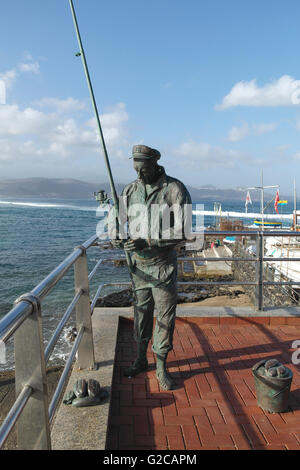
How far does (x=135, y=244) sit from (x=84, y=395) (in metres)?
1.18

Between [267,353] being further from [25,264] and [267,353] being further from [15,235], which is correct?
[15,235]

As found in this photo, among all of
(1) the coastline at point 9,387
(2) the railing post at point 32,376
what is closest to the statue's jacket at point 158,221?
(2) the railing post at point 32,376

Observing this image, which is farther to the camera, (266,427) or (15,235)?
(15,235)

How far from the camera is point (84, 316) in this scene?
3.24m

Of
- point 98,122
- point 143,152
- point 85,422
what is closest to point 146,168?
point 143,152

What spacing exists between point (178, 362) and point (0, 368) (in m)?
6.97

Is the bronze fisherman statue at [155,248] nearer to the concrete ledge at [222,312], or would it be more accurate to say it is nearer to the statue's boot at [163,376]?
the statue's boot at [163,376]

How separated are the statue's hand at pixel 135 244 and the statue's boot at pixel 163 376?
40.4 inches

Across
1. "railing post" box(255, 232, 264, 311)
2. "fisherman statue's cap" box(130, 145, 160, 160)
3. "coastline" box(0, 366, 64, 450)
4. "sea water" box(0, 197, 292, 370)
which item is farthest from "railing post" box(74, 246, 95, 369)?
"coastline" box(0, 366, 64, 450)

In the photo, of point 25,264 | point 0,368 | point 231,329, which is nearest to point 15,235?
point 25,264

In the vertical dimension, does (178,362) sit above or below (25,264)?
above

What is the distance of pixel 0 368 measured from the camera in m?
9.17

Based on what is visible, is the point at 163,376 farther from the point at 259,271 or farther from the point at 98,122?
the point at 98,122

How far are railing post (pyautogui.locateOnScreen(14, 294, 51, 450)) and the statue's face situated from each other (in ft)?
5.18
